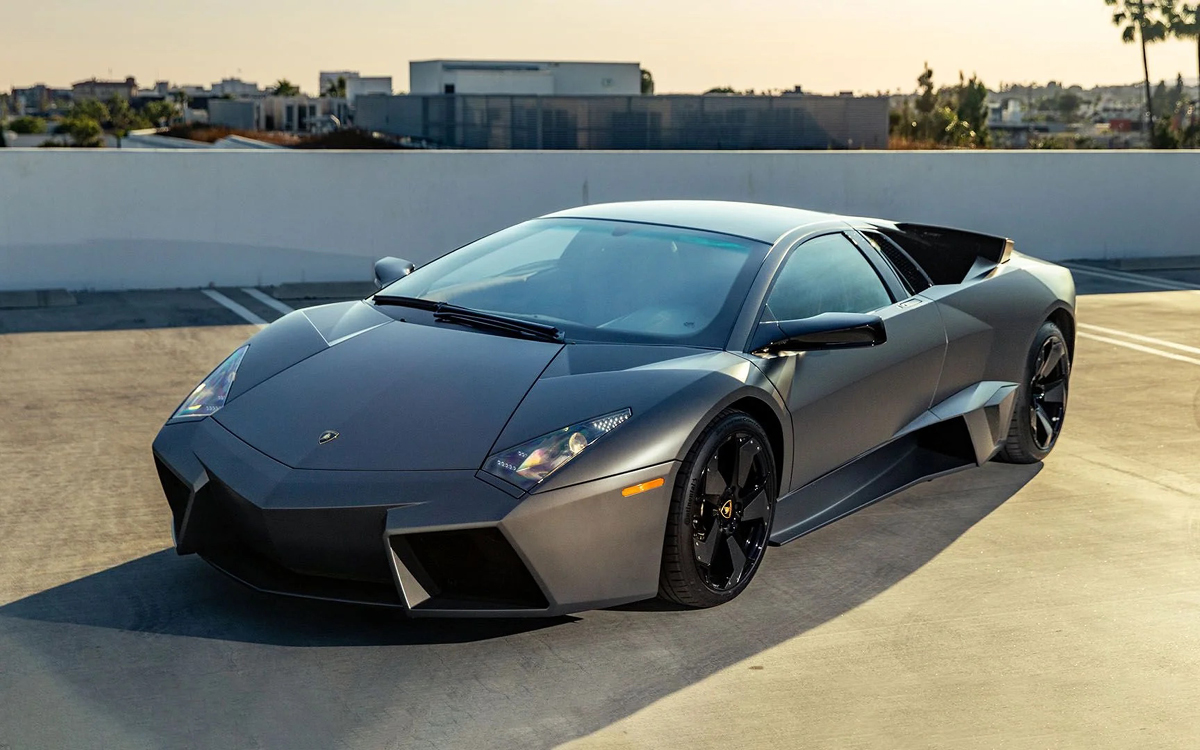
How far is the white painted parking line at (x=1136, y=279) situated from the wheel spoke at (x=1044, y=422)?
304 inches

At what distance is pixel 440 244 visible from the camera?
42.3 ft

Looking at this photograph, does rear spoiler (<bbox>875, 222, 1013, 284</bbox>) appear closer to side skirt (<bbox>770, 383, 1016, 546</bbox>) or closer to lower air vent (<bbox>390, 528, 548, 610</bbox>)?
side skirt (<bbox>770, 383, 1016, 546</bbox>)

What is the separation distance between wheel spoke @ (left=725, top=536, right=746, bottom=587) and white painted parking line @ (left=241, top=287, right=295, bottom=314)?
7071 millimetres

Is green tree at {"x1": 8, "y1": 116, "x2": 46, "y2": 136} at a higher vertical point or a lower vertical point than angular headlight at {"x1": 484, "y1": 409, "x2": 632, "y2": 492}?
higher

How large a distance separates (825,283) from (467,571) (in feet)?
6.57

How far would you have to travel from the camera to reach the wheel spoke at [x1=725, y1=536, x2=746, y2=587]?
4270 mm

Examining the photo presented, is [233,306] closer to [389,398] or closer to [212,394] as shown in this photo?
[212,394]

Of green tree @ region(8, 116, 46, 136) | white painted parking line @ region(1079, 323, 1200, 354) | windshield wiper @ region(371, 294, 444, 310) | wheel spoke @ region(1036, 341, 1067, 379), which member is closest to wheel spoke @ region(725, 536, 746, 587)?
windshield wiper @ region(371, 294, 444, 310)

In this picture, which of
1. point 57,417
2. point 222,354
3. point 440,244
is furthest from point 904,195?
point 57,417

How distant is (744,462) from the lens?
14.0 ft

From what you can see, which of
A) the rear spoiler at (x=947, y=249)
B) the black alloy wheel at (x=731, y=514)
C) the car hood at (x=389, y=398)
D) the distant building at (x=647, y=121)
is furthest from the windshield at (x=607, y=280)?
the distant building at (x=647, y=121)

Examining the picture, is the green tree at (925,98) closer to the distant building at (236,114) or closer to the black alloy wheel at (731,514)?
the distant building at (236,114)

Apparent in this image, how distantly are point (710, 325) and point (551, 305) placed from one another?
58 cm

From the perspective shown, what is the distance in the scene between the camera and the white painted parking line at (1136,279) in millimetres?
13281
